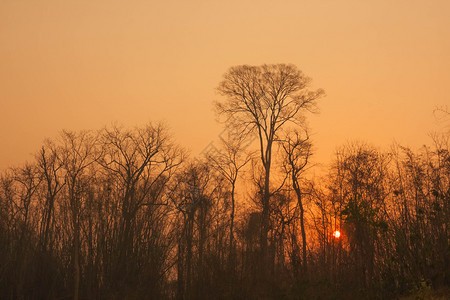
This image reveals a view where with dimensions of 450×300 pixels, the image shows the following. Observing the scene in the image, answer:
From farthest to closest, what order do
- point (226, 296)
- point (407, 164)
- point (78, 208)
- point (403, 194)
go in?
1. point (78, 208)
2. point (226, 296)
3. point (407, 164)
4. point (403, 194)

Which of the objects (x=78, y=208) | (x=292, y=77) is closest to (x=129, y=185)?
(x=78, y=208)

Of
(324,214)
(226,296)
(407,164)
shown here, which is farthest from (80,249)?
(407,164)

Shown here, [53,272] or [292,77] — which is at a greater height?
[292,77]

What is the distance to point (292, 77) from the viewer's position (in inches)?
1281

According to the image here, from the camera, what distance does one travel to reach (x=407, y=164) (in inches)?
679

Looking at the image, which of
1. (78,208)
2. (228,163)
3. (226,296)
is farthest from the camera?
(228,163)

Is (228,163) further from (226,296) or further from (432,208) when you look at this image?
(432,208)

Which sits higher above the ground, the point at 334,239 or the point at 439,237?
the point at 334,239

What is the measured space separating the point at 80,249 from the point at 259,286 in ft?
50.2

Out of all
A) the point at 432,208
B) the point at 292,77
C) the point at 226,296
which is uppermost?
the point at 292,77

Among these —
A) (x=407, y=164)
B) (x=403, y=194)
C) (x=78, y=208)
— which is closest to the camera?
(x=403, y=194)

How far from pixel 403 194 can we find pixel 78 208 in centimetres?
2053

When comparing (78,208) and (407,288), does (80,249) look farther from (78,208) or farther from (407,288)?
(407,288)

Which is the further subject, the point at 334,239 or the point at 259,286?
the point at 334,239
